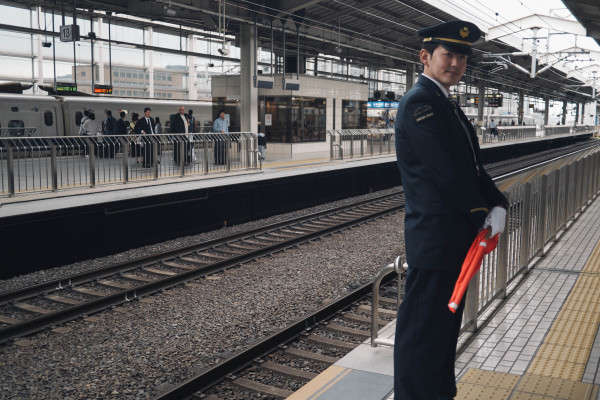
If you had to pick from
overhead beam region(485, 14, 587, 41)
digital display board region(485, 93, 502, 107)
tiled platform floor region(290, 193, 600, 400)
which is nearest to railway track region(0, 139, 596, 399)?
tiled platform floor region(290, 193, 600, 400)

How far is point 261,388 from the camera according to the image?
4645 millimetres

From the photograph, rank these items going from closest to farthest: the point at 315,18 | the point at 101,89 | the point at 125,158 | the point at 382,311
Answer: the point at 382,311 < the point at 125,158 < the point at 315,18 < the point at 101,89

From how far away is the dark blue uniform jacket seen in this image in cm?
241

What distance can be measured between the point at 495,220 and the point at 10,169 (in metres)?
9.24

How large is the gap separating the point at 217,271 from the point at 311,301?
1822mm

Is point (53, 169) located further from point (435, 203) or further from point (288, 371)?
point (435, 203)

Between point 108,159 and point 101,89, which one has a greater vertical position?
point 101,89

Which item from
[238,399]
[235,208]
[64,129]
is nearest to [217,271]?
[238,399]

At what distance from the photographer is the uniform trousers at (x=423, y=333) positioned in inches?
99.8

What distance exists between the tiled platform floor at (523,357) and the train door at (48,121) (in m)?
20.8

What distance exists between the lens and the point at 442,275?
8.26ft

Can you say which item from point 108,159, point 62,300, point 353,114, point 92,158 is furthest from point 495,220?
point 353,114

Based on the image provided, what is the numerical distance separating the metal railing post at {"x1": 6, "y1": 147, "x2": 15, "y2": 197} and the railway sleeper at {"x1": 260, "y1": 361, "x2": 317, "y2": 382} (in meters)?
6.69

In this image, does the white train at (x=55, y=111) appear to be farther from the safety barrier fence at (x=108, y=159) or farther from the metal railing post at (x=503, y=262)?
the metal railing post at (x=503, y=262)
